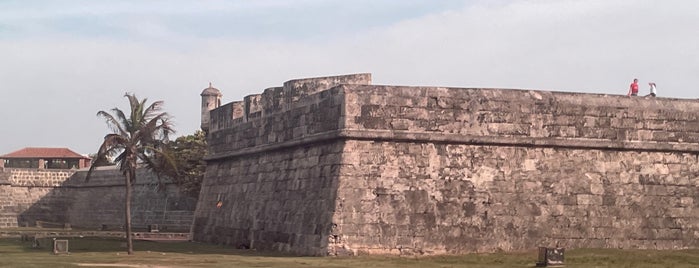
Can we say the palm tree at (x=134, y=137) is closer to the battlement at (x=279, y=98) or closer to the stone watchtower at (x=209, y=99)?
the battlement at (x=279, y=98)

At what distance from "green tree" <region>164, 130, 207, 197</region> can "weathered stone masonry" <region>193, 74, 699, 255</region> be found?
20.5 meters

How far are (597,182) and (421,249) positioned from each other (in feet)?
13.6

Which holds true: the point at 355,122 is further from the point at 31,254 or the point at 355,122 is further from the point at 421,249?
the point at 31,254

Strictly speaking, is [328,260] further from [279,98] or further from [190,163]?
[190,163]

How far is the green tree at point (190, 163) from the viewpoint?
142ft

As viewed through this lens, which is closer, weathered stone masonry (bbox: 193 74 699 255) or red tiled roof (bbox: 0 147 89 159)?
weathered stone masonry (bbox: 193 74 699 255)

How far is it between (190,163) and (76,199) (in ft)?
37.9

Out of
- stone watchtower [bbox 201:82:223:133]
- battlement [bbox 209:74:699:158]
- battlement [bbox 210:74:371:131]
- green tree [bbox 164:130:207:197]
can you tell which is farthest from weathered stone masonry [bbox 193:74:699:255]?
stone watchtower [bbox 201:82:223:133]

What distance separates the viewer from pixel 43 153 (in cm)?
8050

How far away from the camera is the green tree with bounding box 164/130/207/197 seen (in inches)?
1706

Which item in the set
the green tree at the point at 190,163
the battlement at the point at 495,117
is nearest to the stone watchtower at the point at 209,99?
the green tree at the point at 190,163

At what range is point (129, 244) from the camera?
74.4ft

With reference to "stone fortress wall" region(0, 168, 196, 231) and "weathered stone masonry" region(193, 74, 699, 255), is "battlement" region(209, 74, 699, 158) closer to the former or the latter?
"weathered stone masonry" region(193, 74, 699, 255)

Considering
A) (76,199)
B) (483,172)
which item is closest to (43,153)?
(76,199)
